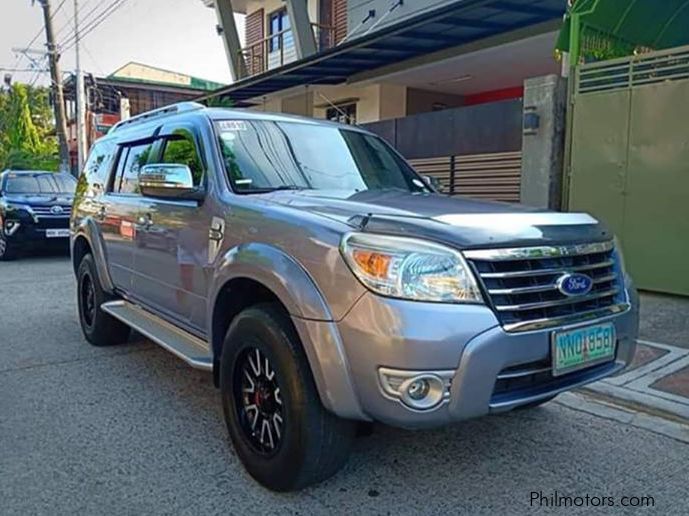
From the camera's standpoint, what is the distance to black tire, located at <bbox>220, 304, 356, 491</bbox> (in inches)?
100

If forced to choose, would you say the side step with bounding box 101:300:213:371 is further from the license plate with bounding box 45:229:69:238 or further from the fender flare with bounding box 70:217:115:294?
the license plate with bounding box 45:229:69:238

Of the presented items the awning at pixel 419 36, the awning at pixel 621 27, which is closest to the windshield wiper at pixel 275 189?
the awning at pixel 621 27

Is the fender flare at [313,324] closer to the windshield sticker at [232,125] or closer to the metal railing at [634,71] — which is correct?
the windshield sticker at [232,125]

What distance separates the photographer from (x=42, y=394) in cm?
404

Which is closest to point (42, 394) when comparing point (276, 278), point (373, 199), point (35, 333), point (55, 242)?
point (35, 333)

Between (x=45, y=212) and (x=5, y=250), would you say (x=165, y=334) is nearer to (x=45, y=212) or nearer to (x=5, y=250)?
(x=45, y=212)

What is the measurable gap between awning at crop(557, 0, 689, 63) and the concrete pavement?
16.7 feet

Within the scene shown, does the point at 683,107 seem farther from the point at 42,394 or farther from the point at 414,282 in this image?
the point at 42,394

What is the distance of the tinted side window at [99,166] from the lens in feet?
17.1

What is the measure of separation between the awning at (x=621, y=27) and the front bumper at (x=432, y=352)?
6062 millimetres

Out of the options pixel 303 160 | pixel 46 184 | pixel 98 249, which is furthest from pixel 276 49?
pixel 303 160

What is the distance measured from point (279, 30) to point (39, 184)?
Answer: 29.7 ft

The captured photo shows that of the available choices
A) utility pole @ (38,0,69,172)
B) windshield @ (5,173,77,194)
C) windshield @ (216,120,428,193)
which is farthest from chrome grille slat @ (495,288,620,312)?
utility pole @ (38,0,69,172)

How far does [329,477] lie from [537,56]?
10.0 meters
